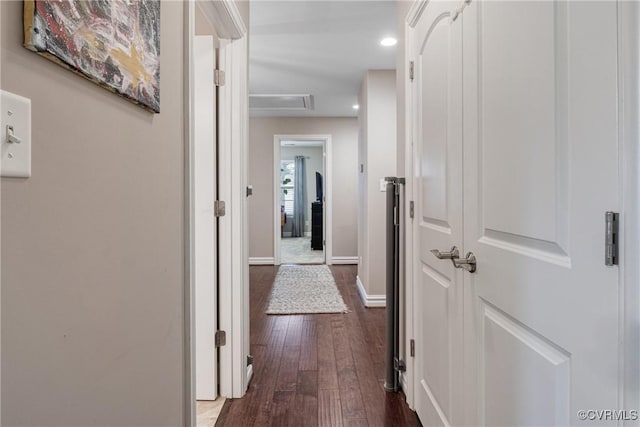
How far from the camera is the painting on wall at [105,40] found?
Answer: 1.76ft

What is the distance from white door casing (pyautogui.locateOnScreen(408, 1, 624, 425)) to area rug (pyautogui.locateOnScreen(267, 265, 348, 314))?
6.61ft

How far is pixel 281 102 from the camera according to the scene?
15.4 feet

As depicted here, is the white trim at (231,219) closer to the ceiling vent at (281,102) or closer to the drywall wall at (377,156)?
the drywall wall at (377,156)

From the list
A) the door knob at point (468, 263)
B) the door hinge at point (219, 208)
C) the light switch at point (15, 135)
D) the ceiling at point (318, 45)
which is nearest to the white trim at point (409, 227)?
the door knob at point (468, 263)

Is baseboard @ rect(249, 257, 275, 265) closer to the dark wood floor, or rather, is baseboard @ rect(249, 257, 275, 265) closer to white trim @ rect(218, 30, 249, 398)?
the dark wood floor

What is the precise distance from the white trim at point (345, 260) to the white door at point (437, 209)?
3866 mm

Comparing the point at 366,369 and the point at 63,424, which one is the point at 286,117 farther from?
the point at 63,424

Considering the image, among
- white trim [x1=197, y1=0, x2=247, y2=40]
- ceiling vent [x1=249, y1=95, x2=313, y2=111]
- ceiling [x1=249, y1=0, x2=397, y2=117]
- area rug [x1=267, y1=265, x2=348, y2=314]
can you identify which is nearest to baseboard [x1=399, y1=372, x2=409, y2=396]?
area rug [x1=267, y1=265, x2=348, y2=314]

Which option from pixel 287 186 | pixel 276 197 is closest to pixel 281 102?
pixel 276 197

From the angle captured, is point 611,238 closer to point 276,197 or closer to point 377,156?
point 377,156

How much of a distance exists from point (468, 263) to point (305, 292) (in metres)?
3.01

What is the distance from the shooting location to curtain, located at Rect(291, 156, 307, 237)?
9148mm

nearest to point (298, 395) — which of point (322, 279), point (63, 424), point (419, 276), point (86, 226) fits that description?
point (419, 276)

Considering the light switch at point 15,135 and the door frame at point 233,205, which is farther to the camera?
the door frame at point 233,205
